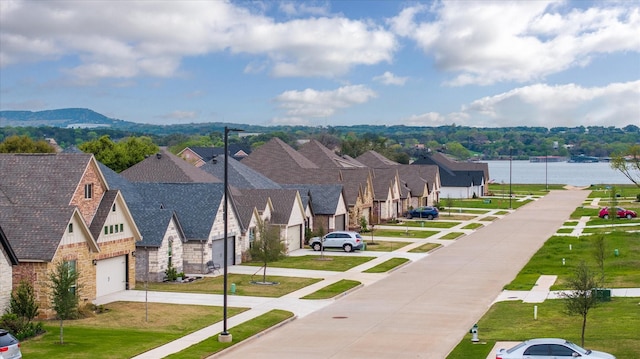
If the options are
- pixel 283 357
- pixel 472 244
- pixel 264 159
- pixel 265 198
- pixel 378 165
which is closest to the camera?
pixel 283 357

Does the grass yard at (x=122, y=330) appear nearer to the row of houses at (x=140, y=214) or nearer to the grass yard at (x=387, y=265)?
the row of houses at (x=140, y=214)

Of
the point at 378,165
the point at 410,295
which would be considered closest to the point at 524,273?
the point at 410,295

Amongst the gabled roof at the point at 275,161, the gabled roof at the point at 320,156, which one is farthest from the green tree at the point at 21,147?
the gabled roof at the point at 320,156

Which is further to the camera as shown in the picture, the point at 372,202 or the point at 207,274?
the point at 372,202

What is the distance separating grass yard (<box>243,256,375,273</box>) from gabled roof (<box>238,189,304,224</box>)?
4.48 meters

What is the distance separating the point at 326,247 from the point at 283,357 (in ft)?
124

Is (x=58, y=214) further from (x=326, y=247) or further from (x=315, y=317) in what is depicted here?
(x=326, y=247)

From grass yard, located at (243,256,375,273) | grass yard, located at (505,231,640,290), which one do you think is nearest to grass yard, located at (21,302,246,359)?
grass yard, located at (243,256,375,273)

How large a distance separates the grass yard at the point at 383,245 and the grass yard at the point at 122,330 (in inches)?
1147

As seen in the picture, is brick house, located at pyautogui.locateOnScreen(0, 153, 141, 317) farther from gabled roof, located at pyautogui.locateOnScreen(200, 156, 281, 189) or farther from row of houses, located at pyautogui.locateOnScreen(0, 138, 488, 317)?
gabled roof, located at pyautogui.locateOnScreen(200, 156, 281, 189)

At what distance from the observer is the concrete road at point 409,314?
29844 millimetres

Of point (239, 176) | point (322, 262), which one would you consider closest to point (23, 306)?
point (322, 262)

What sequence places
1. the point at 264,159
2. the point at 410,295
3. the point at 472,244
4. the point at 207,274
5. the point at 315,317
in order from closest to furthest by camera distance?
1. the point at 315,317
2. the point at 410,295
3. the point at 207,274
4. the point at 472,244
5. the point at 264,159

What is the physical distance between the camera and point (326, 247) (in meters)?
66.2
